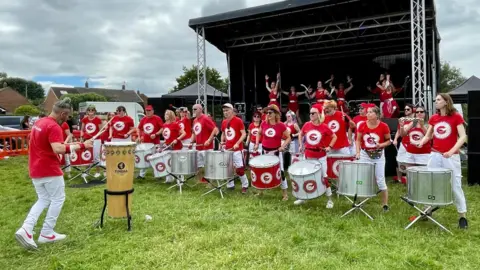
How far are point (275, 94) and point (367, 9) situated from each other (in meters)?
4.31

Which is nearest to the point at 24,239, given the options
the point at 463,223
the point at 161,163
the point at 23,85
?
the point at 161,163

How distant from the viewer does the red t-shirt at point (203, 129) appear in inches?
307

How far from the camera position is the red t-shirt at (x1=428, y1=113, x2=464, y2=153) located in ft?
15.4

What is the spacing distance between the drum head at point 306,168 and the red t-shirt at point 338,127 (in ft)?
3.46

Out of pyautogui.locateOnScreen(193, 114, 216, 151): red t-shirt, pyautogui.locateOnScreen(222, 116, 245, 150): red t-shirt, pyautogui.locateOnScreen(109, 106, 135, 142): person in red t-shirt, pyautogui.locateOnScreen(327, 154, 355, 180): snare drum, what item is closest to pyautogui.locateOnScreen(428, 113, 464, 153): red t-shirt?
pyautogui.locateOnScreen(327, 154, 355, 180): snare drum

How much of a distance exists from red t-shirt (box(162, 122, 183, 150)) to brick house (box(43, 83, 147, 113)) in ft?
156

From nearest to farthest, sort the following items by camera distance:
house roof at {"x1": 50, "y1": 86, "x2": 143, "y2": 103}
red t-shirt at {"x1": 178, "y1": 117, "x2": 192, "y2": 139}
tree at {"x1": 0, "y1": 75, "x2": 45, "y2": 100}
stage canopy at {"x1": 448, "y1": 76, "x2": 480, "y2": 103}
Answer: red t-shirt at {"x1": 178, "y1": 117, "x2": 192, "y2": 139} → stage canopy at {"x1": 448, "y1": 76, "x2": 480, "y2": 103} → house roof at {"x1": 50, "y1": 86, "x2": 143, "y2": 103} → tree at {"x1": 0, "y1": 75, "x2": 45, "y2": 100}

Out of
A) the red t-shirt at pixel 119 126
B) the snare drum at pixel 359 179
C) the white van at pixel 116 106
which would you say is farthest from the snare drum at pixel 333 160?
the white van at pixel 116 106

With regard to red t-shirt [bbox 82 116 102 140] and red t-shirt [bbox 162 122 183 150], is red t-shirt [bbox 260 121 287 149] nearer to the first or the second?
red t-shirt [bbox 162 122 183 150]

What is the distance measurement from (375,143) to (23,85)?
77378mm

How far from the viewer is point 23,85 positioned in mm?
68938

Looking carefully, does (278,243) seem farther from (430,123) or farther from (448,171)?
(430,123)

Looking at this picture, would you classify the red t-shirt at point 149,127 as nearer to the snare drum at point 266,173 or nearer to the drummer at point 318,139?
the snare drum at point 266,173

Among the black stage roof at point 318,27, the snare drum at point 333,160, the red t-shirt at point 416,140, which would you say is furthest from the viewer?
the black stage roof at point 318,27
